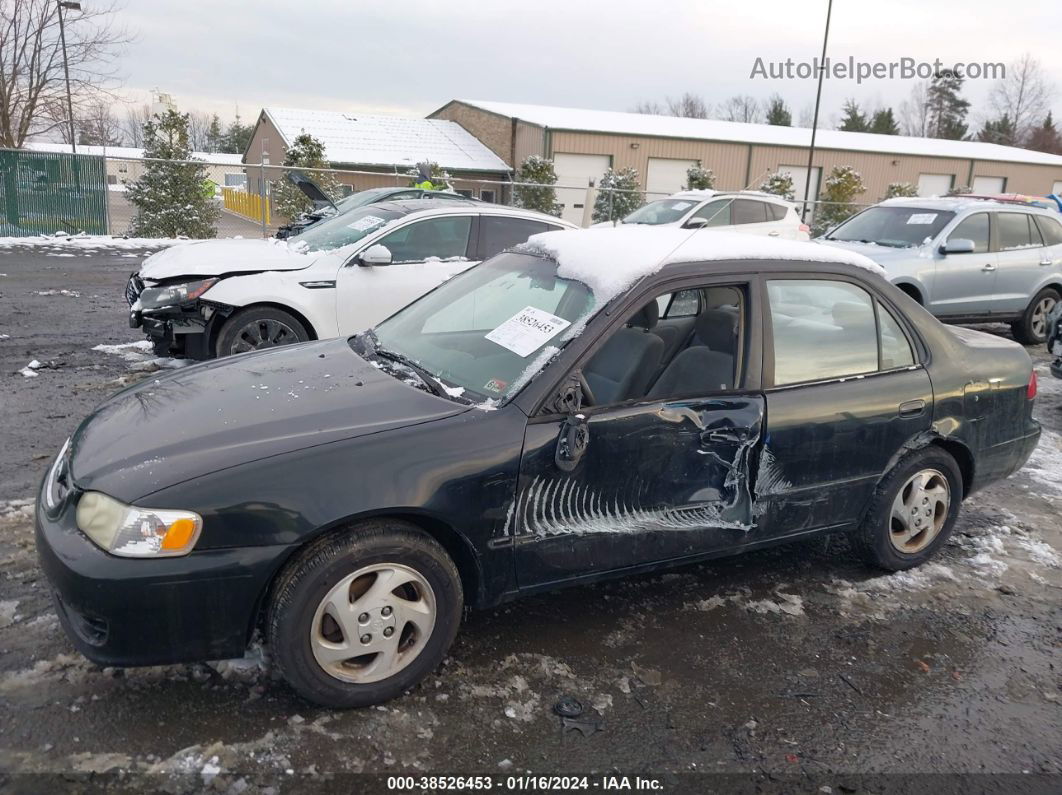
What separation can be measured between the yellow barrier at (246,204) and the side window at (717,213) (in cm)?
1126

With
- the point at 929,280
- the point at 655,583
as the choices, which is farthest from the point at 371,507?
the point at 929,280

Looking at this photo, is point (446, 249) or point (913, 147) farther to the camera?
point (913, 147)

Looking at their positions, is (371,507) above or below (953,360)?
below

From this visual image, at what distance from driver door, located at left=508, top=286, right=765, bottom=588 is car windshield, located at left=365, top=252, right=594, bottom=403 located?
0.22 meters

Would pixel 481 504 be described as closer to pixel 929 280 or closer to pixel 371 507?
pixel 371 507

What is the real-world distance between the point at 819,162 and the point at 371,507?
134 ft

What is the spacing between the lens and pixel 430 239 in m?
7.29

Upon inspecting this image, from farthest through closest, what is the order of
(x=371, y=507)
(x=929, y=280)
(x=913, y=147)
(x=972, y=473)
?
1. (x=913, y=147)
2. (x=929, y=280)
3. (x=972, y=473)
4. (x=371, y=507)

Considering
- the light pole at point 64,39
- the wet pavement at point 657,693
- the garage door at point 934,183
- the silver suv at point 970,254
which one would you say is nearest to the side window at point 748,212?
the silver suv at point 970,254

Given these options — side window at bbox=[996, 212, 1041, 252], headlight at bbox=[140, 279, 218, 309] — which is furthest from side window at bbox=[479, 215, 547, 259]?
side window at bbox=[996, 212, 1041, 252]

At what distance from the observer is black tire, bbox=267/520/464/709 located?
8.69 ft

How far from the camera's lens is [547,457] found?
9.86 feet

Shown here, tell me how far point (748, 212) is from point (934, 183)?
110 ft

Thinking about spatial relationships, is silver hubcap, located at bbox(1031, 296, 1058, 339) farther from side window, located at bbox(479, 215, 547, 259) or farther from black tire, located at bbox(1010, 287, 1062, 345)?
side window, located at bbox(479, 215, 547, 259)
